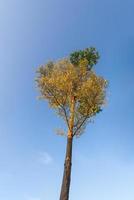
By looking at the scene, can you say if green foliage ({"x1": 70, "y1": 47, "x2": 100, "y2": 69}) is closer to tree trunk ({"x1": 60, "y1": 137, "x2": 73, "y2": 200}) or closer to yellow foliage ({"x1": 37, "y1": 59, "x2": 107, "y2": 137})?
yellow foliage ({"x1": 37, "y1": 59, "x2": 107, "y2": 137})

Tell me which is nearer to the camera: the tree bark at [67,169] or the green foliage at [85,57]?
the tree bark at [67,169]

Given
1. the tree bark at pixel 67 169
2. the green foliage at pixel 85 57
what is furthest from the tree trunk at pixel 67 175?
the green foliage at pixel 85 57

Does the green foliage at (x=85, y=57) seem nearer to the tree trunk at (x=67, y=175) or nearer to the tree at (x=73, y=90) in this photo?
the tree at (x=73, y=90)

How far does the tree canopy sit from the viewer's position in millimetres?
30000

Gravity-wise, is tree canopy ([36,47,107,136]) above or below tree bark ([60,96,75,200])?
above

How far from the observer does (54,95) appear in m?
30.7

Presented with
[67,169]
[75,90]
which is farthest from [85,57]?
[67,169]

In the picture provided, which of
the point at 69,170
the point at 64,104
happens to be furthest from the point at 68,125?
the point at 69,170

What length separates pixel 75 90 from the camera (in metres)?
30.4

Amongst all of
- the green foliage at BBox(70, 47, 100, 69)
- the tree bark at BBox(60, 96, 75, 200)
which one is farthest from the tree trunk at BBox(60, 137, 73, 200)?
the green foliage at BBox(70, 47, 100, 69)

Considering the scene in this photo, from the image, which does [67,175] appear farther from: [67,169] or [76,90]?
[76,90]

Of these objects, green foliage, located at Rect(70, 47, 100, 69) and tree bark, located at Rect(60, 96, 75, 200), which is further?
green foliage, located at Rect(70, 47, 100, 69)

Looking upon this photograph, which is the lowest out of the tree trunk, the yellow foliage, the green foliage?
the tree trunk

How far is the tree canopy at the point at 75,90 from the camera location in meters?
30.0
